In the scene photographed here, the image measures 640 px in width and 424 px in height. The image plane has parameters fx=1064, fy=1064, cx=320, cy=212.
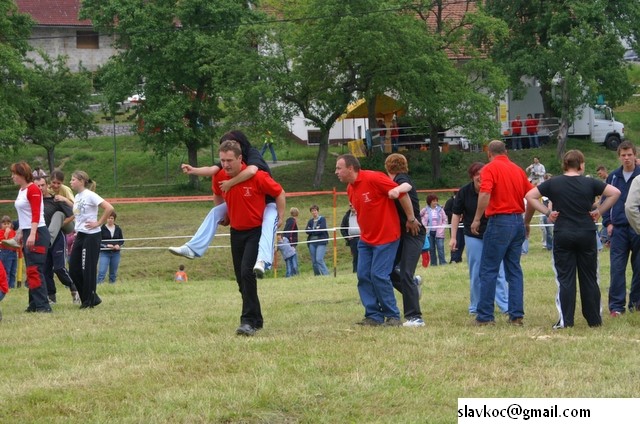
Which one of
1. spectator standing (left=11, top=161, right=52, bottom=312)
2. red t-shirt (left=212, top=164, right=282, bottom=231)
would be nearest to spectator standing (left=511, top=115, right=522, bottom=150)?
spectator standing (left=11, top=161, right=52, bottom=312)

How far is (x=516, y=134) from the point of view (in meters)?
49.3

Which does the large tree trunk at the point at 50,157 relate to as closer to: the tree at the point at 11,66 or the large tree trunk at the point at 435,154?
the tree at the point at 11,66

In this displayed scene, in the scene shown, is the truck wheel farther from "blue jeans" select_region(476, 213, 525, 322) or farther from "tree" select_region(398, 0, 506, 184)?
"blue jeans" select_region(476, 213, 525, 322)

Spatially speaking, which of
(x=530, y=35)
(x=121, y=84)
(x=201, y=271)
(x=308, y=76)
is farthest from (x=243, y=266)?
(x=530, y=35)

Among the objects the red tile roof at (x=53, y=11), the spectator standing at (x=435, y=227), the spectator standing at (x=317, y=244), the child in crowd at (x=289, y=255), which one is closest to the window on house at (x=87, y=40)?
the red tile roof at (x=53, y=11)

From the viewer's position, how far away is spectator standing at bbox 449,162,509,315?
11.8m

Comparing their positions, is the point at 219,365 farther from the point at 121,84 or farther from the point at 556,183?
the point at 121,84

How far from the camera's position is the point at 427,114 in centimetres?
4319

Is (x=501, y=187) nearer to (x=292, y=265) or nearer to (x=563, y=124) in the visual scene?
(x=292, y=265)

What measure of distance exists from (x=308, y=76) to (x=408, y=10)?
5.29 meters

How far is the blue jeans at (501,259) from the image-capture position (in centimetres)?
1059

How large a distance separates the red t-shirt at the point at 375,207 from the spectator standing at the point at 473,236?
1.49 meters

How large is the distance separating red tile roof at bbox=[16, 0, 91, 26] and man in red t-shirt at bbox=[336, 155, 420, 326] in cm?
5568

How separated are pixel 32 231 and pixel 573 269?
6.48m
